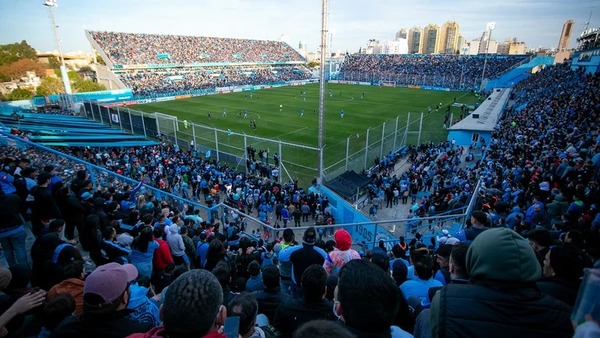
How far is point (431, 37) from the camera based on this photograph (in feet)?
629

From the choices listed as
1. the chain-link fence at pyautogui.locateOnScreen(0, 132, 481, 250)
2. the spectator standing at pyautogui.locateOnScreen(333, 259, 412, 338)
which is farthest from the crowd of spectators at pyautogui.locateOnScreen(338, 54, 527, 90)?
the spectator standing at pyautogui.locateOnScreen(333, 259, 412, 338)

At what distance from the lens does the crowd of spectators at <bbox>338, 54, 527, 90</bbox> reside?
62.6 m

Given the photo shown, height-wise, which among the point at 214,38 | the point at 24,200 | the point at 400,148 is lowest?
the point at 400,148

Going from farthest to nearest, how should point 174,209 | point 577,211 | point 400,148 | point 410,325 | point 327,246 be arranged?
point 400,148 → point 174,209 → point 577,211 → point 327,246 → point 410,325

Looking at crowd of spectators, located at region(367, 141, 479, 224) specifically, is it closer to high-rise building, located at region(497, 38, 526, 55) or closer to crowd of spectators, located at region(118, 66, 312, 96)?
crowd of spectators, located at region(118, 66, 312, 96)

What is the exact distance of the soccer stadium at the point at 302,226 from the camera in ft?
5.97

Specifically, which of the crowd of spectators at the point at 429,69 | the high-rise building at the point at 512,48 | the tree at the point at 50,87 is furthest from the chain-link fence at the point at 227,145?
the high-rise building at the point at 512,48

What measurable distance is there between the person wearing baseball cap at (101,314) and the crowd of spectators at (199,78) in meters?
54.5

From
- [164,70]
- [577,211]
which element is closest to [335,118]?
[577,211]

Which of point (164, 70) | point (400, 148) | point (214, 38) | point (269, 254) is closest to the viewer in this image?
point (269, 254)

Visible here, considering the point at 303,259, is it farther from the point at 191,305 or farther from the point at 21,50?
the point at 21,50

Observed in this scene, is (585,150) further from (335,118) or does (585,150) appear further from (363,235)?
(335,118)

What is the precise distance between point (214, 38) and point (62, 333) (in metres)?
88.3

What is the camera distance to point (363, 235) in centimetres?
1023
